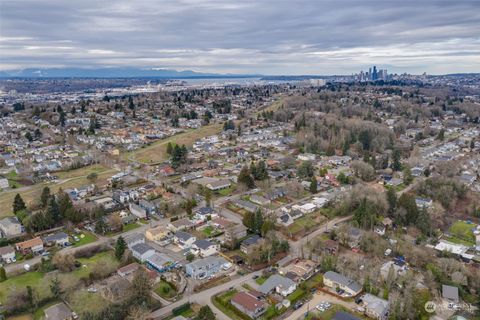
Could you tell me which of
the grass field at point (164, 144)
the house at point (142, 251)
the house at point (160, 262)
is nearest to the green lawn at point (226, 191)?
the house at point (142, 251)

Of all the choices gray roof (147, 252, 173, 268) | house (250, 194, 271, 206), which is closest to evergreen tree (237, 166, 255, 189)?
house (250, 194, 271, 206)

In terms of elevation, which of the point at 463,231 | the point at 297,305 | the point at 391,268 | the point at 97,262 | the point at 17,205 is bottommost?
the point at 463,231

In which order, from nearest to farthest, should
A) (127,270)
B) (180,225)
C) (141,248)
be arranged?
(127,270), (141,248), (180,225)

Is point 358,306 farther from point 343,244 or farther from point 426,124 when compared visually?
point 426,124

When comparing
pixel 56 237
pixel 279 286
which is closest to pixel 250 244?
pixel 279 286

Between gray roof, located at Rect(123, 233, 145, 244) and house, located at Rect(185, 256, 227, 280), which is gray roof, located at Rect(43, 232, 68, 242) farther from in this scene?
house, located at Rect(185, 256, 227, 280)

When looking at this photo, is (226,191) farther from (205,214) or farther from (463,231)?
(463,231)

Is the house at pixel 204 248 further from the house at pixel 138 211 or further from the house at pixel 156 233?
the house at pixel 138 211
